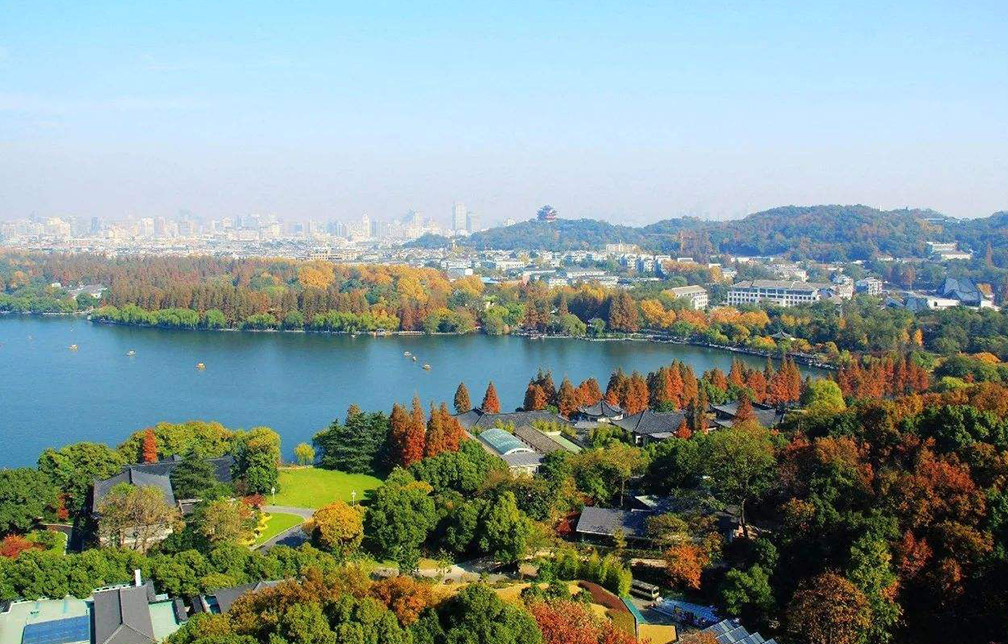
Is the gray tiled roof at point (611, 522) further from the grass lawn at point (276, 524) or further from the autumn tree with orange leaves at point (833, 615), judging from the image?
the grass lawn at point (276, 524)

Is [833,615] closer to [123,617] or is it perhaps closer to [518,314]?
[123,617]

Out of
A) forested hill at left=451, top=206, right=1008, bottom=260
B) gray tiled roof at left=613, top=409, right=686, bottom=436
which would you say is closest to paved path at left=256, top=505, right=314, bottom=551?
gray tiled roof at left=613, top=409, right=686, bottom=436

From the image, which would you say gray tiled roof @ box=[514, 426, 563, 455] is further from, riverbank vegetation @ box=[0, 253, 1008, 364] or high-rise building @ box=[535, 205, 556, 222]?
high-rise building @ box=[535, 205, 556, 222]

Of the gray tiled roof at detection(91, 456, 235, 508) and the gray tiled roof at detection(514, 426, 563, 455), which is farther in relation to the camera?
the gray tiled roof at detection(514, 426, 563, 455)

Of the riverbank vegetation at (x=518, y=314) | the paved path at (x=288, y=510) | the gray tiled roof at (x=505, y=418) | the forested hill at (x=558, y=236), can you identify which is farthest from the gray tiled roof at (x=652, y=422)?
the forested hill at (x=558, y=236)

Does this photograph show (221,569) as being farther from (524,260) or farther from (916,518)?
(524,260)

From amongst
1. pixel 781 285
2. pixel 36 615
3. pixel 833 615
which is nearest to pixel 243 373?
pixel 36 615
